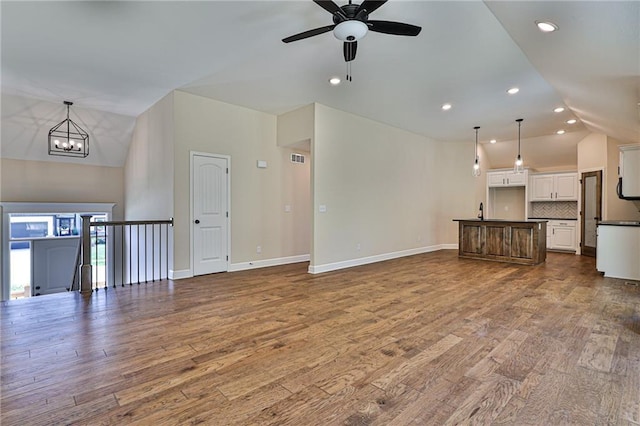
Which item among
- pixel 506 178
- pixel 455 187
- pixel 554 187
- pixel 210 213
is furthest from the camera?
pixel 455 187

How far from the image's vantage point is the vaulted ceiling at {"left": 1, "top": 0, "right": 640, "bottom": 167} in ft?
9.75

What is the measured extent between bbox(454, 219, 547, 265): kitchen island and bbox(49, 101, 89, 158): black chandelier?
8.52 metres

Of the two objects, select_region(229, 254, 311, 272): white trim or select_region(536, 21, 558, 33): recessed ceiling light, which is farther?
select_region(229, 254, 311, 272): white trim

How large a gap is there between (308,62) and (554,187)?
311 inches

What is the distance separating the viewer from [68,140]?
618 cm

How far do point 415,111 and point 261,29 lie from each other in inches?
151

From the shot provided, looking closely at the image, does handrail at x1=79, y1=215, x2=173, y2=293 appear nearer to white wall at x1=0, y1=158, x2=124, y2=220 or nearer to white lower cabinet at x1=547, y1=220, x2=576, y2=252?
white wall at x1=0, y1=158, x2=124, y2=220

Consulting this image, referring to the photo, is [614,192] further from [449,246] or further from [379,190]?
[379,190]

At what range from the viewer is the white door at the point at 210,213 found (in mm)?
5367

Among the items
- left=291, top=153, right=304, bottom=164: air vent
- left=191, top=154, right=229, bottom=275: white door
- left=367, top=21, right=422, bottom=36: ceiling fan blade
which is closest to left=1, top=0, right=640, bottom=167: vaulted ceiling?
left=367, top=21, right=422, bottom=36: ceiling fan blade

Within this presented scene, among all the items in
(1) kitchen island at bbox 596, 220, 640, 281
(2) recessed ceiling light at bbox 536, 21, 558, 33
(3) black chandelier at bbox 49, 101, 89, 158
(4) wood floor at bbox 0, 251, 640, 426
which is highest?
(2) recessed ceiling light at bbox 536, 21, 558, 33

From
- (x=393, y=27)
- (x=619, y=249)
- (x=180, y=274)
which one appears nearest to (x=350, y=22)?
(x=393, y=27)

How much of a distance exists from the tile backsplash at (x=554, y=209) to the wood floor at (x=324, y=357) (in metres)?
4.83

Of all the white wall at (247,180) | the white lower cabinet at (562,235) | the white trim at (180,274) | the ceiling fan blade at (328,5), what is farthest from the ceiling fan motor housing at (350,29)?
the white lower cabinet at (562,235)
